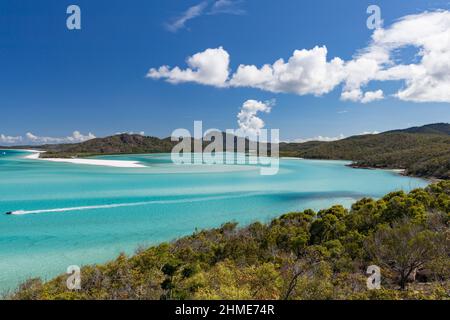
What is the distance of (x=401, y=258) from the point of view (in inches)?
426

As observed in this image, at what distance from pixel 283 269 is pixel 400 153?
102 m

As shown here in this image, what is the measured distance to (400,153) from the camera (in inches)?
3848

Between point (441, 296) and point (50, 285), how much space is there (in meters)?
12.3

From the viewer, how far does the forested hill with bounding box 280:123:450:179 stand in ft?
226

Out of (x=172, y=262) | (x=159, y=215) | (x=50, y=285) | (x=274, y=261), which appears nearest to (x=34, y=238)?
(x=159, y=215)

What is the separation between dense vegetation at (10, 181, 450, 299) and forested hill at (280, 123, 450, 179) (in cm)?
5964

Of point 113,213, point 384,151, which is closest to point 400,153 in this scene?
A: point 384,151

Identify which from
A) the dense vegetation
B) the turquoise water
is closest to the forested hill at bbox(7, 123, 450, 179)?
the turquoise water

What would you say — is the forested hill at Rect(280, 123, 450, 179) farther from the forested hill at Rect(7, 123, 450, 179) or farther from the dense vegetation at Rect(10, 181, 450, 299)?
the dense vegetation at Rect(10, 181, 450, 299)

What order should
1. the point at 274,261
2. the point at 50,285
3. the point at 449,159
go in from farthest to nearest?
the point at 449,159
the point at 274,261
the point at 50,285

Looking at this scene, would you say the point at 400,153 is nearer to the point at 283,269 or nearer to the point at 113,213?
the point at 113,213

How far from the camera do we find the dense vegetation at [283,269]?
861cm

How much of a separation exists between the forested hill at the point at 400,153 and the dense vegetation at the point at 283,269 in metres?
59.6
